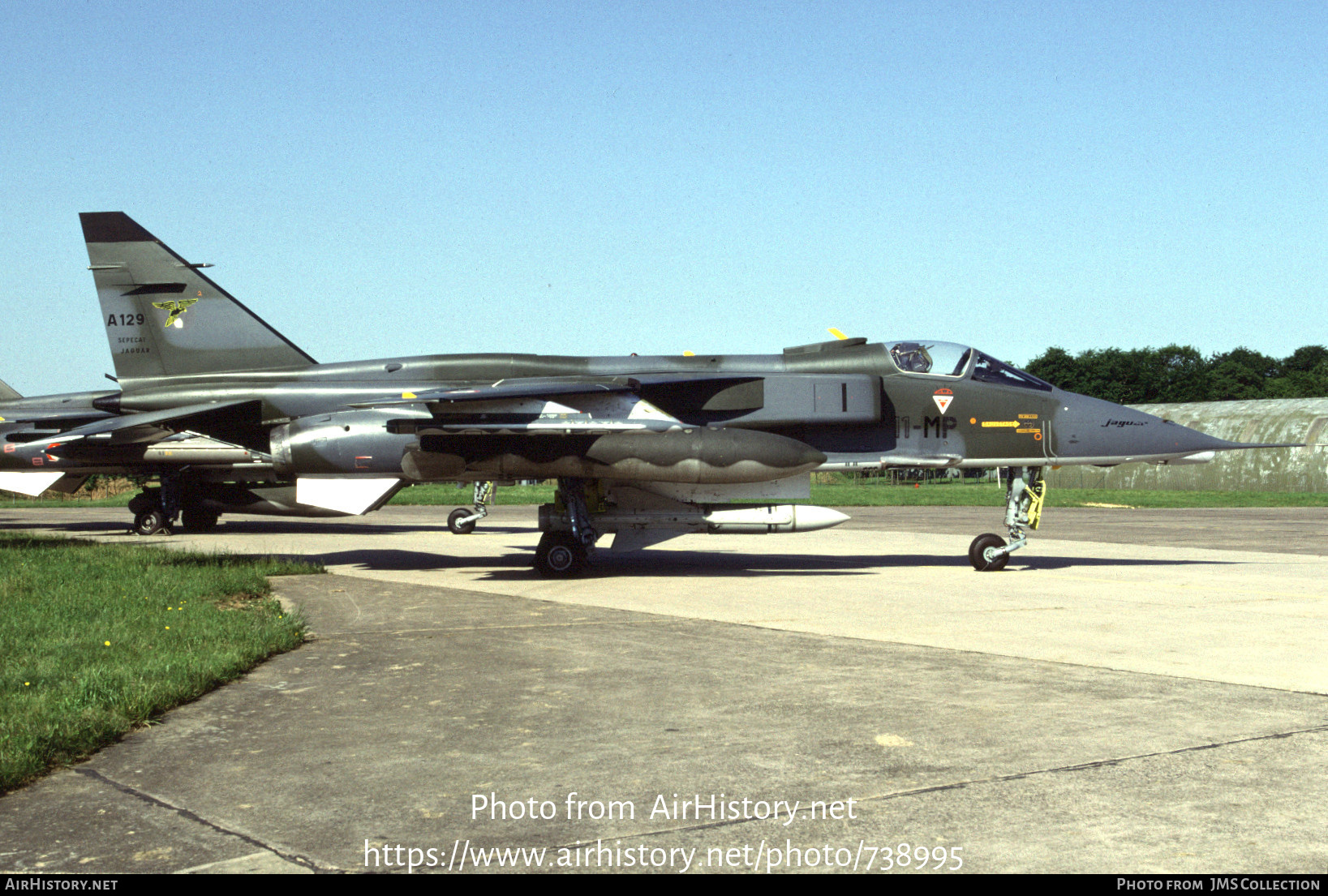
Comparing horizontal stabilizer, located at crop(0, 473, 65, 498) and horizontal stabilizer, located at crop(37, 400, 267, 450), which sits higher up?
horizontal stabilizer, located at crop(37, 400, 267, 450)

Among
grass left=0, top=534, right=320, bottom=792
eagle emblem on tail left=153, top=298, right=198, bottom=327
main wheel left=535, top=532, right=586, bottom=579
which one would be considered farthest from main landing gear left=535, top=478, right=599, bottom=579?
eagle emblem on tail left=153, top=298, right=198, bottom=327

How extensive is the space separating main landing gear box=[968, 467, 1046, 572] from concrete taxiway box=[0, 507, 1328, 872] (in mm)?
2690

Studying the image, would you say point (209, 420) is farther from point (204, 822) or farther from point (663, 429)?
point (204, 822)

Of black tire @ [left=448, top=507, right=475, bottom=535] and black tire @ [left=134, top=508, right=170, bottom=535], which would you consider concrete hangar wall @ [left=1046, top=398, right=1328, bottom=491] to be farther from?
black tire @ [left=134, top=508, right=170, bottom=535]

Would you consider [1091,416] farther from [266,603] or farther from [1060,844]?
[1060,844]

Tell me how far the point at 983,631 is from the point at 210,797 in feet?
Result: 21.9

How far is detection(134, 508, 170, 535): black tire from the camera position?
77.2 ft

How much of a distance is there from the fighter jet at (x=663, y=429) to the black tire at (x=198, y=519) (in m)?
8.27

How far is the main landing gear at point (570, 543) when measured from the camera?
14312mm

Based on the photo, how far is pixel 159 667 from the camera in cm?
713

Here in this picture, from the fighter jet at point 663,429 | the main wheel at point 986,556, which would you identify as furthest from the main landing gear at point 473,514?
the main wheel at point 986,556

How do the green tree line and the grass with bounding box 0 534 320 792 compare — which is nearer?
the grass with bounding box 0 534 320 792

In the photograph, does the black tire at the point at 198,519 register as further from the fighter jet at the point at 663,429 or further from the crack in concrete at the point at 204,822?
the crack in concrete at the point at 204,822

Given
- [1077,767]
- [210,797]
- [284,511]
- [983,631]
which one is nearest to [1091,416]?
[983,631]
